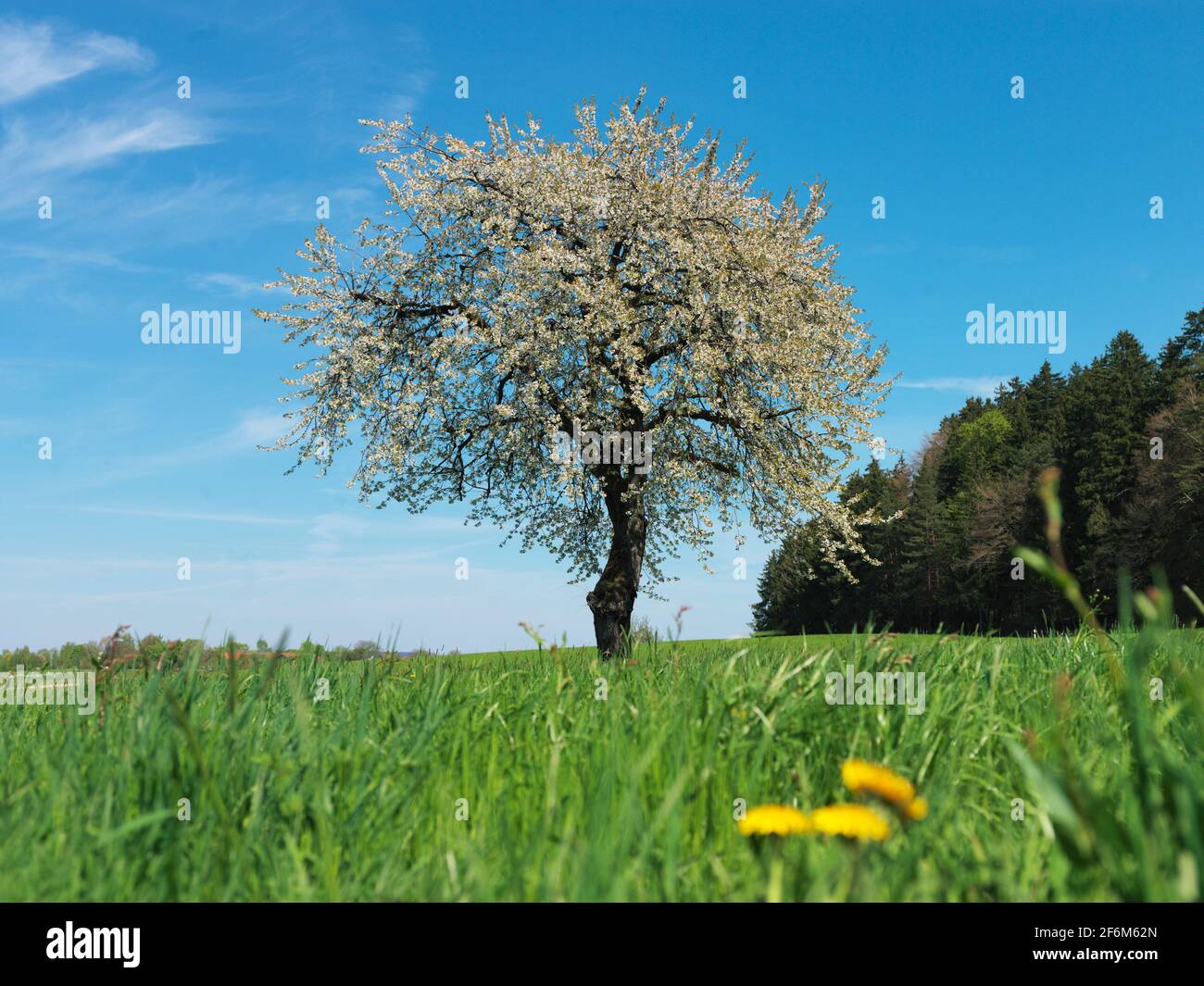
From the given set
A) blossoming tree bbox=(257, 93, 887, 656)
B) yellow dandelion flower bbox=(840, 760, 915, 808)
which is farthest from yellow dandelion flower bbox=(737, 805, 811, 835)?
blossoming tree bbox=(257, 93, 887, 656)

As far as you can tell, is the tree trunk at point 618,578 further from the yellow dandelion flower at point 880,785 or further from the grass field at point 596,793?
the yellow dandelion flower at point 880,785

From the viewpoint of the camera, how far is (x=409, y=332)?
60.7 feet

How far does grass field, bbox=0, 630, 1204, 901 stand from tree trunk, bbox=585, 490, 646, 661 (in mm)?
14101

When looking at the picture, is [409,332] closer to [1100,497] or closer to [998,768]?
[998,768]

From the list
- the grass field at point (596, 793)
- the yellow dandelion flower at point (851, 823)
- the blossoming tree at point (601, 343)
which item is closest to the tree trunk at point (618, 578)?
the blossoming tree at point (601, 343)

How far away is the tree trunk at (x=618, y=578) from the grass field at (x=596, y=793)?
1410 cm

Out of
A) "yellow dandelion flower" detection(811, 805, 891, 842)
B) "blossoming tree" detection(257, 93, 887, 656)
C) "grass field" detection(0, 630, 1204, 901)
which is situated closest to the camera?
"yellow dandelion flower" detection(811, 805, 891, 842)

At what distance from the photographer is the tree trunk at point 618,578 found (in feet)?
59.5

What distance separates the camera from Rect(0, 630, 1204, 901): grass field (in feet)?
5.93

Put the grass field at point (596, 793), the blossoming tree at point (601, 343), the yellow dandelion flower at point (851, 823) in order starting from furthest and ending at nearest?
the blossoming tree at point (601, 343)
the grass field at point (596, 793)
the yellow dandelion flower at point (851, 823)

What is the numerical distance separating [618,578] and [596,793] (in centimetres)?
1592

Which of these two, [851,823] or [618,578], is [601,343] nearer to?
[618,578]

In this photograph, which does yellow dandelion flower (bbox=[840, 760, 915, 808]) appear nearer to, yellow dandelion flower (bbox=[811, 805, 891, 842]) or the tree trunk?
yellow dandelion flower (bbox=[811, 805, 891, 842])

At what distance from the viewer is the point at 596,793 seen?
7.75 ft
